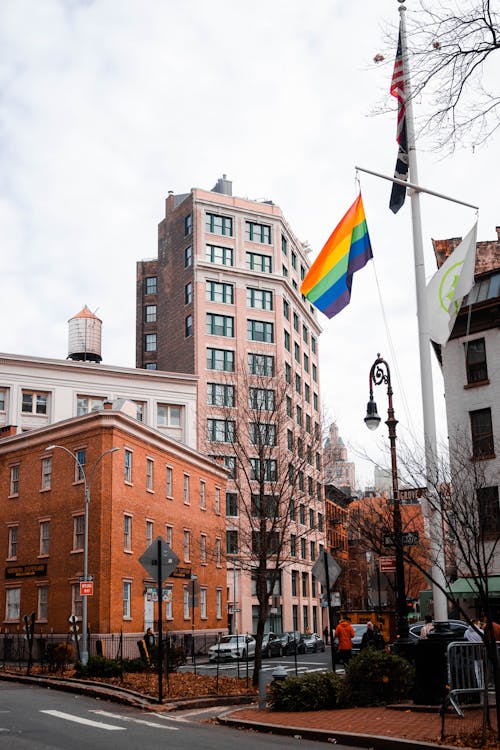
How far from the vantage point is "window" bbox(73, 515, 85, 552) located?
4178 centimetres

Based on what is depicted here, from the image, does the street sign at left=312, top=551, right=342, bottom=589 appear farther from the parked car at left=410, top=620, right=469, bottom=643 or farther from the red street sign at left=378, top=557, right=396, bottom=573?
the red street sign at left=378, top=557, right=396, bottom=573

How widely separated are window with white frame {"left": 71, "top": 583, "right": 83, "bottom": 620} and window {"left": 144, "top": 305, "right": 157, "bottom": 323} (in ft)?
166

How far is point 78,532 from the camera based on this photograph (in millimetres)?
42094

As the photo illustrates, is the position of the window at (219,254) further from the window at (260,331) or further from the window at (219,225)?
the window at (260,331)

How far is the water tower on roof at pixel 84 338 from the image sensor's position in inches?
3046

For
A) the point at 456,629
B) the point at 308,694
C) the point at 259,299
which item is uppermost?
the point at 259,299

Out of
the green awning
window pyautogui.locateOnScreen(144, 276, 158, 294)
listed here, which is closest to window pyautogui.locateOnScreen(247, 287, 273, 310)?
window pyautogui.locateOnScreen(144, 276, 158, 294)

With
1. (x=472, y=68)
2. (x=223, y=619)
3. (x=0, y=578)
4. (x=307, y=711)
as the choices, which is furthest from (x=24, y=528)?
(x=472, y=68)

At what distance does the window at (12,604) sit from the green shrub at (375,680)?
104 feet

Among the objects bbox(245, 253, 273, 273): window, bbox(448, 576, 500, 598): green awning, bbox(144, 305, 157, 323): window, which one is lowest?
bbox(448, 576, 500, 598): green awning

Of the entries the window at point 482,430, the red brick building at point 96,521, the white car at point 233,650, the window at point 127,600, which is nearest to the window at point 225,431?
the red brick building at point 96,521

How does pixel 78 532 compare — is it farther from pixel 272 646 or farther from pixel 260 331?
pixel 260 331

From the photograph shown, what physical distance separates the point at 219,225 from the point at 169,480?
1483 inches

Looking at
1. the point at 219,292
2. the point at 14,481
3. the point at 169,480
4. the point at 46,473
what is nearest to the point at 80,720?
the point at 46,473
